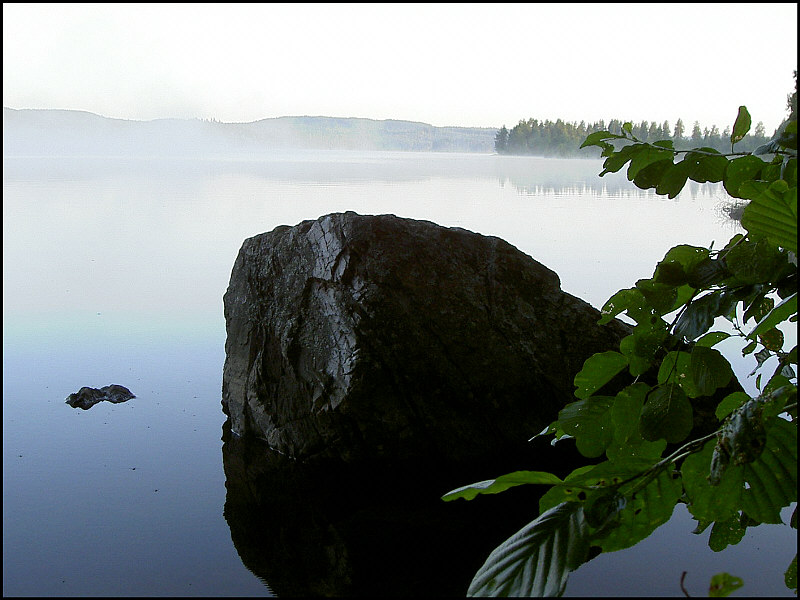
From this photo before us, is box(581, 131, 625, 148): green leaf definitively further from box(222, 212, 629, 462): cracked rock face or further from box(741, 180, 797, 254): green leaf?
box(222, 212, 629, 462): cracked rock face

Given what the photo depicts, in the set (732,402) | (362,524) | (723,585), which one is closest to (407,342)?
(362,524)

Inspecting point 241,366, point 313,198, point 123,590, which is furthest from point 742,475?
point 313,198

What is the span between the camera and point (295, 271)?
6.89 feet

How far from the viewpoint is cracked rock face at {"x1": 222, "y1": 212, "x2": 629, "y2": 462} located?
76.5 inches

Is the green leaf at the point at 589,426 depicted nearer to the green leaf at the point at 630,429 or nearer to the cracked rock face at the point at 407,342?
the green leaf at the point at 630,429

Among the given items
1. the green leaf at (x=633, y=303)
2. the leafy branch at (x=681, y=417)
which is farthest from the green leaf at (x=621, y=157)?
the green leaf at (x=633, y=303)

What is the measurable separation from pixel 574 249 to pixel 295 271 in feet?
8.31

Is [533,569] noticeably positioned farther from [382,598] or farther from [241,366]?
[241,366]

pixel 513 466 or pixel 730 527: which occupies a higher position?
pixel 730 527

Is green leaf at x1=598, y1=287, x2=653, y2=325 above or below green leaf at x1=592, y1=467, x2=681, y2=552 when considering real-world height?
above

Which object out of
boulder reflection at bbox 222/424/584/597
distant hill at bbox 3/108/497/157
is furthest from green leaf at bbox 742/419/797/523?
distant hill at bbox 3/108/497/157

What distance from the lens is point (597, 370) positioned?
449 mm

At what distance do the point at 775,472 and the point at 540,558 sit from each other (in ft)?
0.33

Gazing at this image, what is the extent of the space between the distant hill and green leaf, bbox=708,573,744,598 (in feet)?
27.3
